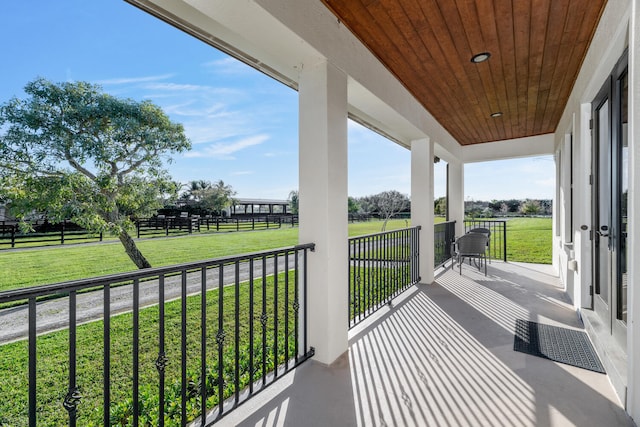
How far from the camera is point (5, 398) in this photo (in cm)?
233

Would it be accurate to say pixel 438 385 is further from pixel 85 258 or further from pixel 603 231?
pixel 85 258

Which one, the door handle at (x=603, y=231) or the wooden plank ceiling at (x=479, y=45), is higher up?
the wooden plank ceiling at (x=479, y=45)

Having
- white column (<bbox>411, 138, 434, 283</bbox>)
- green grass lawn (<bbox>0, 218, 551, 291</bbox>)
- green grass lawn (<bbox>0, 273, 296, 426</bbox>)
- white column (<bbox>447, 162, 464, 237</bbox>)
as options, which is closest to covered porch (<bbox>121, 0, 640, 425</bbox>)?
green grass lawn (<bbox>0, 273, 296, 426</bbox>)

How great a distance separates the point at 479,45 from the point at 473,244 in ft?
11.1

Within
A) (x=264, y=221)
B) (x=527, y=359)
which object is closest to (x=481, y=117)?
(x=527, y=359)

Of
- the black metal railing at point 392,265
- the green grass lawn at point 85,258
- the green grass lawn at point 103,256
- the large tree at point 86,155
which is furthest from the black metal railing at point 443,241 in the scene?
the large tree at point 86,155

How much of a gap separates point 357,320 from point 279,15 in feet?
8.36

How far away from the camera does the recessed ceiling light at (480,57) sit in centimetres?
258

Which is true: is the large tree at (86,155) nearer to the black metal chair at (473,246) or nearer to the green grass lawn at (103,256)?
the green grass lawn at (103,256)

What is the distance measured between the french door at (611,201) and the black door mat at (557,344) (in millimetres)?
222

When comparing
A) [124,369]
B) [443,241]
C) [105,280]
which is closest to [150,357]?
[124,369]

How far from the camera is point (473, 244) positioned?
4863 millimetres

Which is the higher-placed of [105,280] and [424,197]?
[424,197]

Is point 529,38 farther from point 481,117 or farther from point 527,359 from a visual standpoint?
point 527,359
